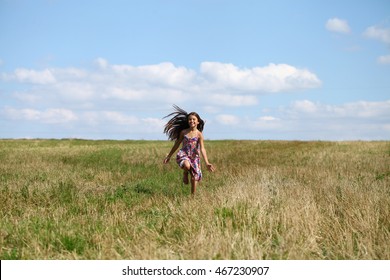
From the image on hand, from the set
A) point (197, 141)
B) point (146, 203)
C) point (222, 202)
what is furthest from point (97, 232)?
point (197, 141)

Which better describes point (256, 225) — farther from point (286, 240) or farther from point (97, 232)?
point (97, 232)

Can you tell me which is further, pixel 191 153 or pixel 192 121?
pixel 191 153

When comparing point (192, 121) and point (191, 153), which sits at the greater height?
point (192, 121)

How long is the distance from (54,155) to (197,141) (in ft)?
57.1

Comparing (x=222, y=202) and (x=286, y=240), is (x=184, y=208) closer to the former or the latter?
(x=222, y=202)

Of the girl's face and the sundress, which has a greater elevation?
the girl's face

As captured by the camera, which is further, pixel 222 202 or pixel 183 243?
pixel 222 202

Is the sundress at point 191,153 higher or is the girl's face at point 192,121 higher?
the girl's face at point 192,121

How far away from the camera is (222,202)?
247 inches

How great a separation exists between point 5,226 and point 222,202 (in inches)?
123
